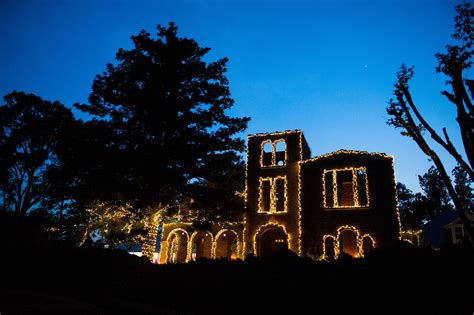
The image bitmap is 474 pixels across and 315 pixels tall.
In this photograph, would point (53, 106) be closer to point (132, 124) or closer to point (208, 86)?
point (132, 124)

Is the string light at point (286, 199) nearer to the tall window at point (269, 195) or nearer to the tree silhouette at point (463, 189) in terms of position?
the tall window at point (269, 195)

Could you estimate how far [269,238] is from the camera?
22922 millimetres

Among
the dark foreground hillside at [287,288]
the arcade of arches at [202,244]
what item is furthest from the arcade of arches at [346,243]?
the dark foreground hillside at [287,288]

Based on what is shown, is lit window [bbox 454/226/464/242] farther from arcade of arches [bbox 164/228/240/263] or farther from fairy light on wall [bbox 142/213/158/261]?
fairy light on wall [bbox 142/213/158/261]

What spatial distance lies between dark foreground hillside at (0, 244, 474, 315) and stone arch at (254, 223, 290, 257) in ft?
45.3

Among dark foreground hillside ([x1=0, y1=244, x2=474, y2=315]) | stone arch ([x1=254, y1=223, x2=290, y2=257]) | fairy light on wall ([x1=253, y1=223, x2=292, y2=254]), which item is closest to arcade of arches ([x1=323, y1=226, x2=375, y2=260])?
fairy light on wall ([x1=253, y1=223, x2=292, y2=254])

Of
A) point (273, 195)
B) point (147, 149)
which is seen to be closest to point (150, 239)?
point (147, 149)

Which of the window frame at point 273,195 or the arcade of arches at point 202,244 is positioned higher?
the window frame at point 273,195

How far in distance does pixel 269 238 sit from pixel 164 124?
12262mm

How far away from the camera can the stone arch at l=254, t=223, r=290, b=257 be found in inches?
844

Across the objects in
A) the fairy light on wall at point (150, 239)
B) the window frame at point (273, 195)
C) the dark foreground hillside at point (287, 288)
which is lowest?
the dark foreground hillside at point (287, 288)

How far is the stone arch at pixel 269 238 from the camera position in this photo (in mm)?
21439

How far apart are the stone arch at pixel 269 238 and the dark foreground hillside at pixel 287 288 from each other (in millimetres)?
13821

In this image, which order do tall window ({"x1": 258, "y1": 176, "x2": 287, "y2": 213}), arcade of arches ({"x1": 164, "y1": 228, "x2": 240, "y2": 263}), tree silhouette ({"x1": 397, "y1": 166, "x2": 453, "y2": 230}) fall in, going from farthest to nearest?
tree silhouette ({"x1": 397, "y1": 166, "x2": 453, "y2": 230}), arcade of arches ({"x1": 164, "y1": 228, "x2": 240, "y2": 263}), tall window ({"x1": 258, "y1": 176, "x2": 287, "y2": 213})
